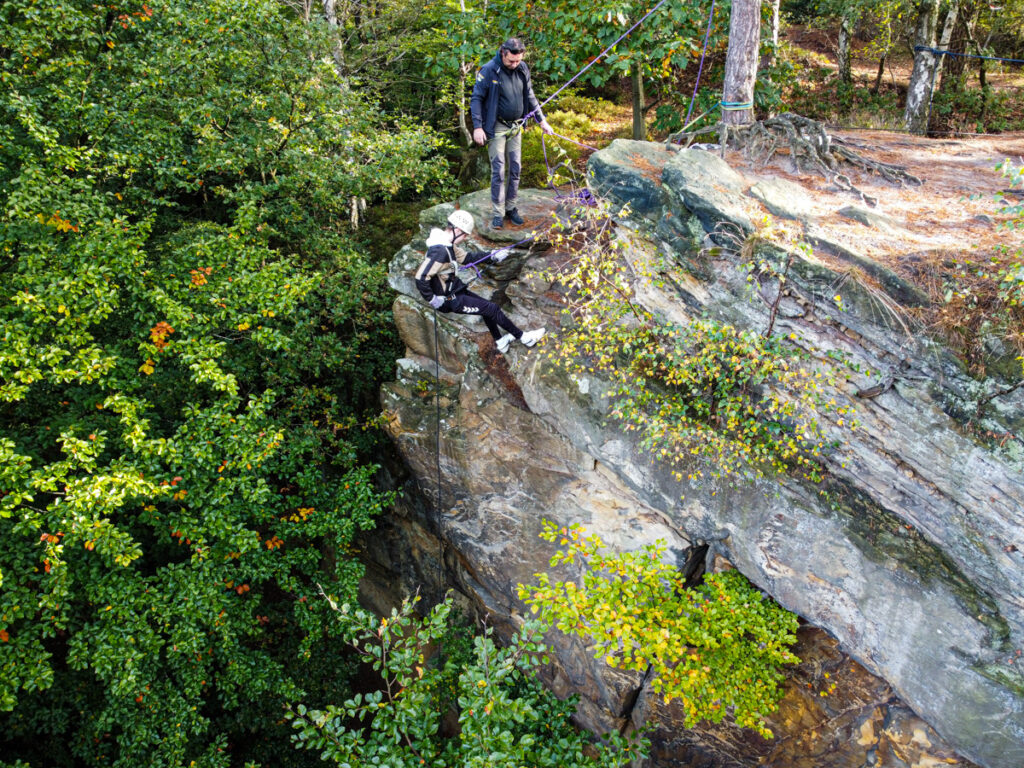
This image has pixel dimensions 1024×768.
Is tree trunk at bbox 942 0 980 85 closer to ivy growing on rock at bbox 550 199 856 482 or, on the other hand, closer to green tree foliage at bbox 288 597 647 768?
ivy growing on rock at bbox 550 199 856 482

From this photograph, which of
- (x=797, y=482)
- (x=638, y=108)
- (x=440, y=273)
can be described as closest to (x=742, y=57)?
(x=638, y=108)

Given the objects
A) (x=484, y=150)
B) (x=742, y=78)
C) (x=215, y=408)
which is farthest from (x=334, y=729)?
(x=484, y=150)

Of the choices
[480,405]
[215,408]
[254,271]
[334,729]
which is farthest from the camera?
[480,405]

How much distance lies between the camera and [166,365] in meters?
8.94

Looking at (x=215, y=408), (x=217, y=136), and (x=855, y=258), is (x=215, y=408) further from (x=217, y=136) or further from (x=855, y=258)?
(x=855, y=258)

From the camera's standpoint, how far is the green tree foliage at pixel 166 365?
666cm

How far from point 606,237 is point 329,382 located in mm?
5481

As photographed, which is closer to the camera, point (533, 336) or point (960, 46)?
point (533, 336)

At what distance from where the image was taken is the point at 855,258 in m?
6.09

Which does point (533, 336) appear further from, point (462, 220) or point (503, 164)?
point (503, 164)

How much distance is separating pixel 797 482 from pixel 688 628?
78.1 inches

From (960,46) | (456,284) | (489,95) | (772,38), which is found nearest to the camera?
(489,95)

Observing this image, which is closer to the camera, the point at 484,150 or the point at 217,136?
the point at 217,136

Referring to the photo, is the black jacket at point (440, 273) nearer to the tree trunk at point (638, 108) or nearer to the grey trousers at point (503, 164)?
the grey trousers at point (503, 164)
